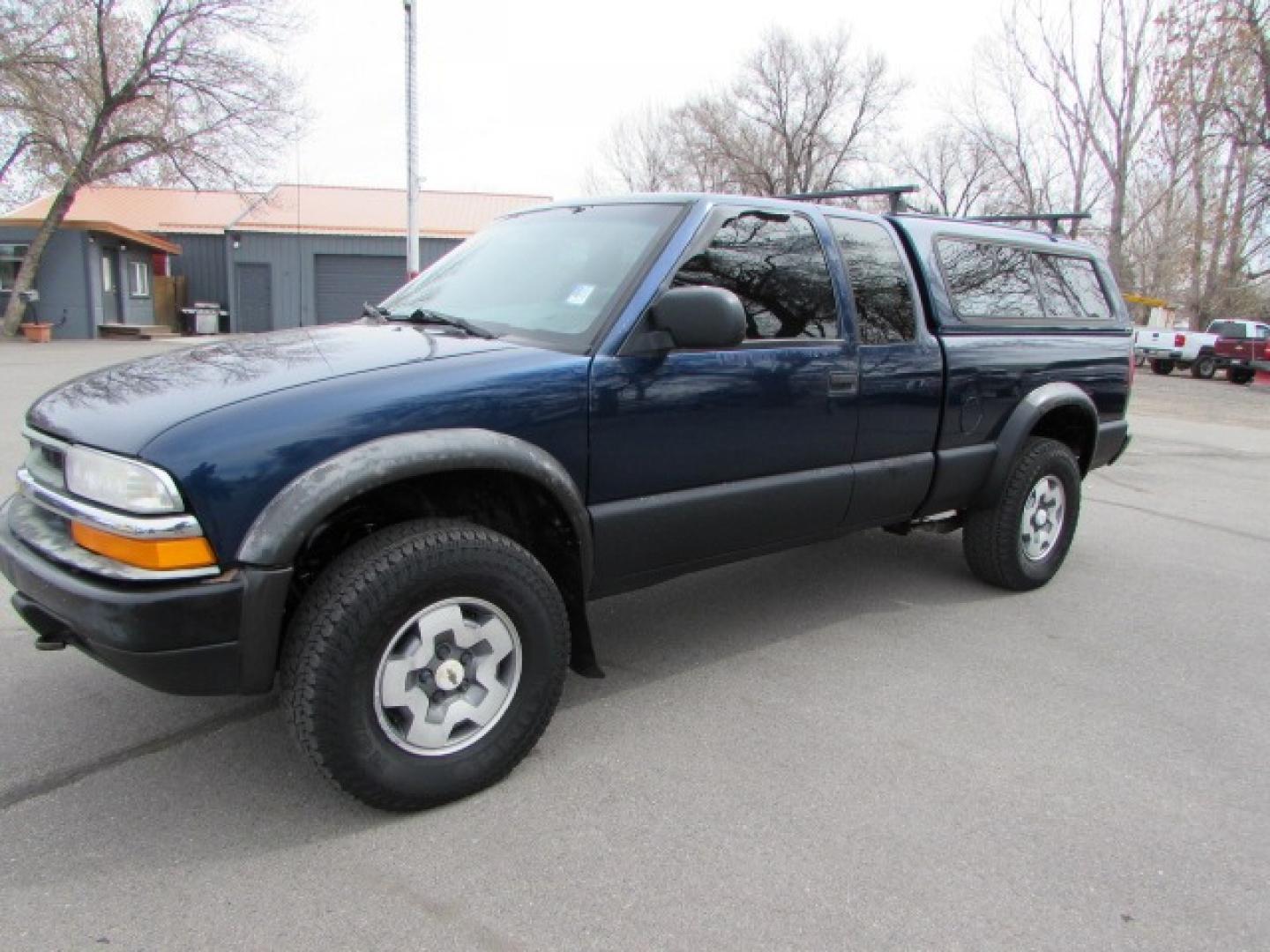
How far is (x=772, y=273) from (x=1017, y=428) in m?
1.76

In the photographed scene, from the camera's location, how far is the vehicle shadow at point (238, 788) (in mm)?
2418

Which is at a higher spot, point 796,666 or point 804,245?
point 804,245

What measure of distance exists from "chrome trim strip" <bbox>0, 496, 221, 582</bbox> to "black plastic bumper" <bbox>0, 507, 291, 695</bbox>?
25 millimetres

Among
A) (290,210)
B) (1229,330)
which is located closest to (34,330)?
(290,210)

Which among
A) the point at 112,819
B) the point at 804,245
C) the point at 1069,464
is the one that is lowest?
the point at 112,819

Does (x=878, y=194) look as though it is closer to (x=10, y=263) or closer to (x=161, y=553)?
(x=161, y=553)

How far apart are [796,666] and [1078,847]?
137cm

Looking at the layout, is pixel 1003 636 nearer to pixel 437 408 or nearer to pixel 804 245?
pixel 804 245

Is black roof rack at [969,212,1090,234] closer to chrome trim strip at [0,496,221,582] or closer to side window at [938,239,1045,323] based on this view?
side window at [938,239,1045,323]

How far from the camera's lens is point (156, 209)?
3509 cm

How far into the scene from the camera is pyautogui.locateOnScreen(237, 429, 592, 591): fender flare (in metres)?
2.28

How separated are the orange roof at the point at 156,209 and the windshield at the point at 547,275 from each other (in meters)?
32.5

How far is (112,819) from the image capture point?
8.34ft

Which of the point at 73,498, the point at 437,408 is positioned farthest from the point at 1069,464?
the point at 73,498
